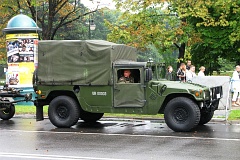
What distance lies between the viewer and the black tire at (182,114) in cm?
1319

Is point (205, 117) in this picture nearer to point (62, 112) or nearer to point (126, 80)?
point (126, 80)

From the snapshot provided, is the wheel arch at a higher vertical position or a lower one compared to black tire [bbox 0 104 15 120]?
higher

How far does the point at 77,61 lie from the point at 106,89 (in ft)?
4.25

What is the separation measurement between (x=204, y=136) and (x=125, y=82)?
2.90 meters

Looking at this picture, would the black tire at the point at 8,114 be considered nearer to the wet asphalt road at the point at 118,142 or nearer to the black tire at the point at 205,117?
the wet asphalt road at the point at 118,142

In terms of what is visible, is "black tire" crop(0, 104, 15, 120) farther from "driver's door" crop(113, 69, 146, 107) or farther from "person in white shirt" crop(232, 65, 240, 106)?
"person in white shirt" crop(232, 65, 240, 106)

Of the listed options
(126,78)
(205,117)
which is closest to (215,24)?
(205,117)

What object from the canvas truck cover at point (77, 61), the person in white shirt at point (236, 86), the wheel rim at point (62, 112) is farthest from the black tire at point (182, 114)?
the person in white shirt at point (236, 86)

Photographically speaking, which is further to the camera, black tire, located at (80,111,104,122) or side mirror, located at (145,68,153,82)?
black tire, located at (80,111,104,122)

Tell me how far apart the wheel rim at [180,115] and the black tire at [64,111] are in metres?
3.02

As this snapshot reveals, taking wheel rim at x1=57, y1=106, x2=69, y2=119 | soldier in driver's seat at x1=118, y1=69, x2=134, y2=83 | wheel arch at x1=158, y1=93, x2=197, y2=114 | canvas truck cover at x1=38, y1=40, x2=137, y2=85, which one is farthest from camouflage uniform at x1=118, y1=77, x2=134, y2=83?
wheel rim at x1=57, y1=106, x2=69, y2=119

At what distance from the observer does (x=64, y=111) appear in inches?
580

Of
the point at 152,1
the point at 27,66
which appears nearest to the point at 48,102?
the point at 27,66

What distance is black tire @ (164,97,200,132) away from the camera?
13.2 m
